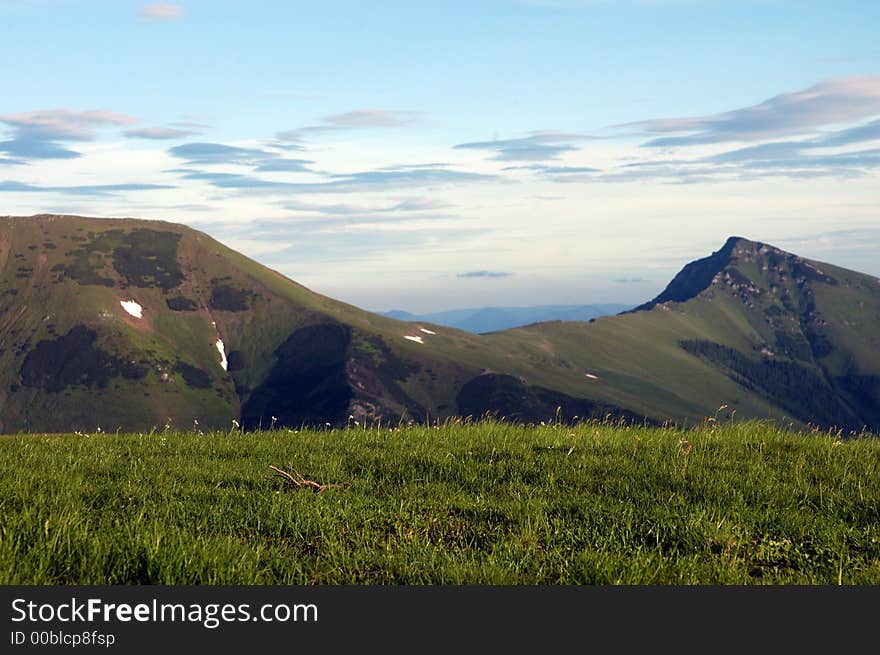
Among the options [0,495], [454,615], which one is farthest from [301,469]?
[454,615]

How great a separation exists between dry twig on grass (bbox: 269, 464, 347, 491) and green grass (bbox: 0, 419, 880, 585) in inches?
5.4

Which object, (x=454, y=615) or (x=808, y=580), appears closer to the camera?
(x=454, y=615)

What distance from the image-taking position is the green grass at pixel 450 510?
7.95m

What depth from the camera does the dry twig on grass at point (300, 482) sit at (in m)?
11.4

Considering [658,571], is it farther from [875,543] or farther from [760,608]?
[875,543]

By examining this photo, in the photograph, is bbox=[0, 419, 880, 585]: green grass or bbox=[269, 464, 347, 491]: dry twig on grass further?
bbox=[269, 464, 347, 491]: dry twig on grass

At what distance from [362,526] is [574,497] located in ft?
9.89

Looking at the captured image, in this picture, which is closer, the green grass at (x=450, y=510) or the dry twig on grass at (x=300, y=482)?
the green grass at (x=450, y=510)

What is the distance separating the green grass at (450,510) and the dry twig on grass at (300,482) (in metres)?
0.14

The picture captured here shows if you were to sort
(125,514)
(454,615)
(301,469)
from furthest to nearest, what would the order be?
(301,469), (125,514), (454,615)

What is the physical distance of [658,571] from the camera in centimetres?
788

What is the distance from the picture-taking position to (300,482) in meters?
11.6

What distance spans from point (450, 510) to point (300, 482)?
Answer: 8.27ft

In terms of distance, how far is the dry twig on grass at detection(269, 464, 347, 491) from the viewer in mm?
11391
